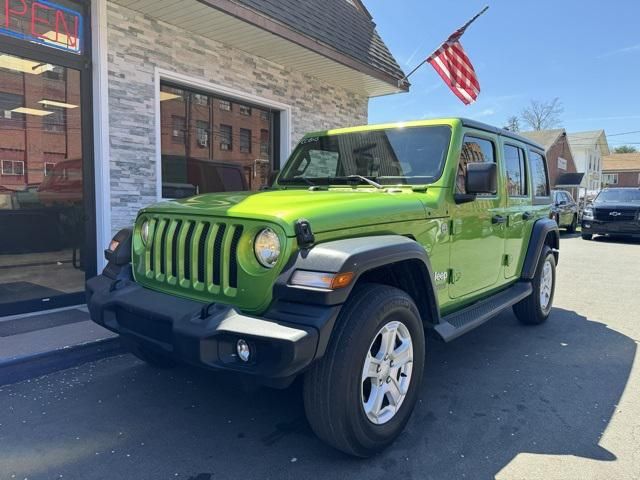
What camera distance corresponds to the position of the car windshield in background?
141 inches

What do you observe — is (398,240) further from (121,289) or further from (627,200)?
(627,200)

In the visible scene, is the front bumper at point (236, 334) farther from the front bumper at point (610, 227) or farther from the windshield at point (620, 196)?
the windshield at point (620, 196)

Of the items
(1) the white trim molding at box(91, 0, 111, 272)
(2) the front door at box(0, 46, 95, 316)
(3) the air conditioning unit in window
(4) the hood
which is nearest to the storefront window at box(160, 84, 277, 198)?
(3) the air conditioning unit in window

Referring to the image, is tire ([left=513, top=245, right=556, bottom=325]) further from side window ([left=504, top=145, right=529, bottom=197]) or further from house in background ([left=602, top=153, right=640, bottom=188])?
house in background ([left=602, top=153, right=640, bottom=188])

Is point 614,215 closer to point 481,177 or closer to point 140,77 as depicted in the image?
point 481,177

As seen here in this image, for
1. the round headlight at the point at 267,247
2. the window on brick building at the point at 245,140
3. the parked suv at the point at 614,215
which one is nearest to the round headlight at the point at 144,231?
the round headlight at the point at 267,247

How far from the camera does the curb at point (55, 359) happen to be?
142 inches

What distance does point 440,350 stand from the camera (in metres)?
4.41

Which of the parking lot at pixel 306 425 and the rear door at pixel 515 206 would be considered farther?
the rear door at pixel 515 206

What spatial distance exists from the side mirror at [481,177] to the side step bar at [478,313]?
96 centimetres

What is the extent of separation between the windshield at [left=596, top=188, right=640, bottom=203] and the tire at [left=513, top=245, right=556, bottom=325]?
38.7ft

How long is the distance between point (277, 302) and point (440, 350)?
8.33 feet

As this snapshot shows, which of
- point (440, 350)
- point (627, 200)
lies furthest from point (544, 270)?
point (627, 200)

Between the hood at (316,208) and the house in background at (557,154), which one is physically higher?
the house in background at (557,154)
